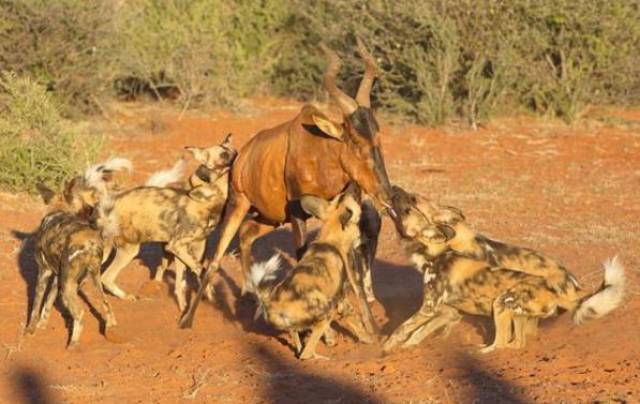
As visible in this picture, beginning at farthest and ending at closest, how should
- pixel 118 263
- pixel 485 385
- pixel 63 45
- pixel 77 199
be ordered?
pixel 63 45 → pixel 118 263 → pixel 77 199 → pixel 485 385

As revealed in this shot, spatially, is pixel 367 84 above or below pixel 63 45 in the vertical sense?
above

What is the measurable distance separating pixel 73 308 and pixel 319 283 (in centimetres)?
201

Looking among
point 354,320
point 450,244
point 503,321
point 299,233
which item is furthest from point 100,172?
point 503,321

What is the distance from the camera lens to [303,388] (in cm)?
733

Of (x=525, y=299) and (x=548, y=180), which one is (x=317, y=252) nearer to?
(x=525, y=299)

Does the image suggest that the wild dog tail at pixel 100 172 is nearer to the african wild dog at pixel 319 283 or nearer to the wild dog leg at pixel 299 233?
the wild dog leg at pixel 299 233

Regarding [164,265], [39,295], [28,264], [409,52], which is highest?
[39,295]

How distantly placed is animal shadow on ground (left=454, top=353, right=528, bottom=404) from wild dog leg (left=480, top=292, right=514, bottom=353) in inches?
13.2

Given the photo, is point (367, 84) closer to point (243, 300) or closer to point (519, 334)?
point (519, 334)

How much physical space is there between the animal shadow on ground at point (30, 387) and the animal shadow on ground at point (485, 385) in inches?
103

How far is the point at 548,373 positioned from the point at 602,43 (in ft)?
48.8

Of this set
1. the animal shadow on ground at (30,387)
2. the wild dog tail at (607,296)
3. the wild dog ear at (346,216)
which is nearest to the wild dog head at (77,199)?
the animal shadow on ground at (30,387)

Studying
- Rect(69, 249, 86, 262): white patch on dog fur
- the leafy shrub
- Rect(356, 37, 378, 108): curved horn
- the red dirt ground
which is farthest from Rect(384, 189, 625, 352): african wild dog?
the leafy shrub

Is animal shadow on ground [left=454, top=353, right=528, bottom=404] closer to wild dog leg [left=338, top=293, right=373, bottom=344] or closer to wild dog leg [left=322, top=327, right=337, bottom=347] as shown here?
wild dog leg [left=338, top=293, right=373, bottom=344]
